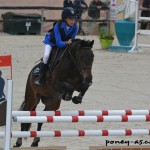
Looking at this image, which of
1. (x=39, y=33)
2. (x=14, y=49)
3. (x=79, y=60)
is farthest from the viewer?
(x=39, y=33)

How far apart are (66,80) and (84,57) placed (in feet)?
1.70

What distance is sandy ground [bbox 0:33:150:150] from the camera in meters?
10.4

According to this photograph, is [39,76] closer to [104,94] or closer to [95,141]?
[95,141]

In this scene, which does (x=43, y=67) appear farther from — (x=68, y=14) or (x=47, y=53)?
(x=68, y=14)

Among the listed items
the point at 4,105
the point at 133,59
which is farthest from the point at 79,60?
the point at 133,59

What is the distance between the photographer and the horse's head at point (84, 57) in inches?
353

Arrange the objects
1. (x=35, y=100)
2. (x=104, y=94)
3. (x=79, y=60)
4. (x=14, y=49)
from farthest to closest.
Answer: (x=14, y=49) < (x=104, y=94) < (x=35, y=100) < (x=79, y=60)

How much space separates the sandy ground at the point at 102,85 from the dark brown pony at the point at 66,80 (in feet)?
2.05

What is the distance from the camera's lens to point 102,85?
51.7 ft

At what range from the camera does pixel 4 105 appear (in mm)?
7105

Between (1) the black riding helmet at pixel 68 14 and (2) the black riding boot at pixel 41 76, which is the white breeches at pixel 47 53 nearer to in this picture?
(2) the black riding boot at pixel 41 76

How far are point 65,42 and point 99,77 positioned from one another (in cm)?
738

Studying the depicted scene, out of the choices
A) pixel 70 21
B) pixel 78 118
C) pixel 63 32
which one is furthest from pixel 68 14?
pixel 78 118

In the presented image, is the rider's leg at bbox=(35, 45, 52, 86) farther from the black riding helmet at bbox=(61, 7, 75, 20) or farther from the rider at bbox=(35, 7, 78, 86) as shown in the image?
the black riding helmet at bbox=(61, 7, 75, 20)
